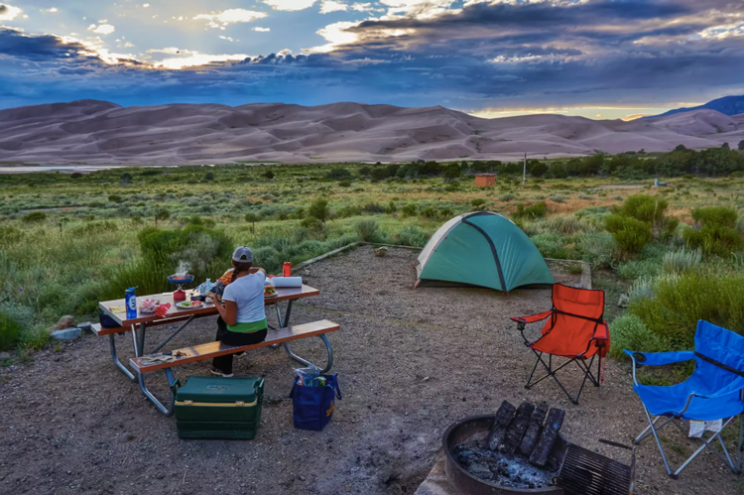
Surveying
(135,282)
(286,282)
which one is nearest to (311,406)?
(286,282)

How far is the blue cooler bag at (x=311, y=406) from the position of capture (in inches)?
171

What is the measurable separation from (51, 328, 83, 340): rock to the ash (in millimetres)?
5173

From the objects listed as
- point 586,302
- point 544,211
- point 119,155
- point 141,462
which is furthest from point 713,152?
point 119,155

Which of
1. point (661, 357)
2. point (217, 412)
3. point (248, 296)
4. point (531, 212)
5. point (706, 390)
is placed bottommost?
point (531, 212)

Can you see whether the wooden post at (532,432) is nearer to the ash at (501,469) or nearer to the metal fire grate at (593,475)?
the ash at (501,469)

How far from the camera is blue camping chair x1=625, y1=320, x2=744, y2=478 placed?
12.1 feet

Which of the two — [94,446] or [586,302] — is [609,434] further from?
[94,446]

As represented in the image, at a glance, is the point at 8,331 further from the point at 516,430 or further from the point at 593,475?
the point at 593,475

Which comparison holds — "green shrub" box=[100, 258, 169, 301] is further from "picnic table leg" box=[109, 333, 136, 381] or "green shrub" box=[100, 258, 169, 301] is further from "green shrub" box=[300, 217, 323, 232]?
"green shrub" box=[300, 217, 323, 232]

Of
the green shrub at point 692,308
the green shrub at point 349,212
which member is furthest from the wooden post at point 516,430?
the green shrub at point 349,212

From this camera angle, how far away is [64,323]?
678 cm

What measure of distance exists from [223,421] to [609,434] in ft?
10.6

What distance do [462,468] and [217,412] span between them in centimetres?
200

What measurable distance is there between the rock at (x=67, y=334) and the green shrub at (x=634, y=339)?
660 centimetres
